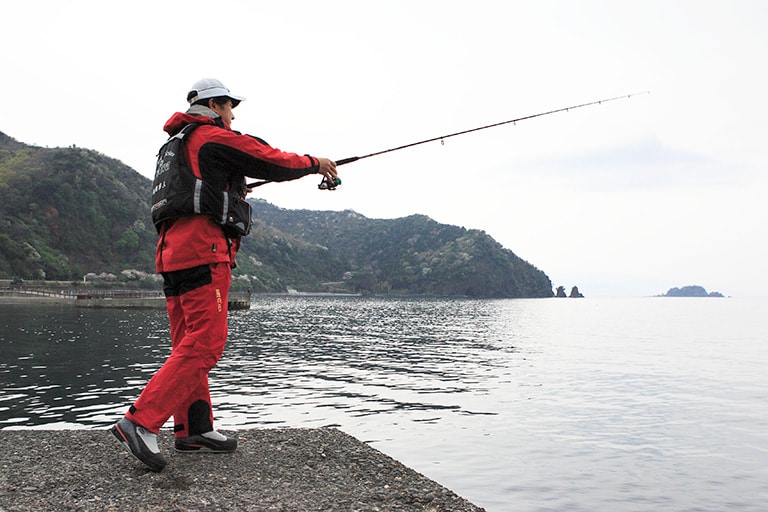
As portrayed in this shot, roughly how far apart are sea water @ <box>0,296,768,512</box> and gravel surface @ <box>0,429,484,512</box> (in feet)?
16.1

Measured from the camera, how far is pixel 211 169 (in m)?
4.87

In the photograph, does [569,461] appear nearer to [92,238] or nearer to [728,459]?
[728,459]

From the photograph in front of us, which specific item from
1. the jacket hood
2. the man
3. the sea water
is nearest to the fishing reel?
the man

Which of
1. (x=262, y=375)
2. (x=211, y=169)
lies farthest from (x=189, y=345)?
(x=262, y=375)

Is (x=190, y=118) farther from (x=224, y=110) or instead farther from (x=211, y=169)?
(x=211, y=169)

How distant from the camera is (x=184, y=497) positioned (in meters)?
3.96

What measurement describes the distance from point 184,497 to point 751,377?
3052cm

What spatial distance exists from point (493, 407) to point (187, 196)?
48.2 ft

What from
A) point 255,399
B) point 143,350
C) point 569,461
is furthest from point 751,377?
point 143,350

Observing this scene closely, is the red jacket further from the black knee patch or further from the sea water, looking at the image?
the sea water

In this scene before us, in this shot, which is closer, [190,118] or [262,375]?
[190,118]

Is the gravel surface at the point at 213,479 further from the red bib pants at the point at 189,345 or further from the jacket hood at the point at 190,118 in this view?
the jacket hood at the point at 190,118

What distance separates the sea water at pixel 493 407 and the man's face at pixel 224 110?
680 cm

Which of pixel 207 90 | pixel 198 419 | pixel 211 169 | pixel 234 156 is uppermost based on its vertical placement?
pixel 207 90
